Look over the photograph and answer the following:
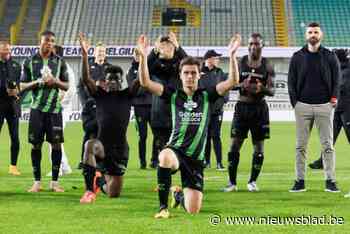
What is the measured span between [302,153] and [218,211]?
2.48m

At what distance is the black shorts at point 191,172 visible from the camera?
342 inches

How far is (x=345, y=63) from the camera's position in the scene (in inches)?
551

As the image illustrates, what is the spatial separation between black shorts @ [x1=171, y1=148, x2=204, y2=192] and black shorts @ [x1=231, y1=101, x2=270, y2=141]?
240cm

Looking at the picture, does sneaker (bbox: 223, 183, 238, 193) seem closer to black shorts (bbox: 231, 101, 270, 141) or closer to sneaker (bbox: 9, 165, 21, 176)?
black shorts (bbox: 231, 101, 270, 141)

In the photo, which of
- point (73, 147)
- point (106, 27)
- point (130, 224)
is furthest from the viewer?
point (106, 27)

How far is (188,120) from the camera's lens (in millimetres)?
8633

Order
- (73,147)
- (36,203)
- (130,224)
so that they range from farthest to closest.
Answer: (73,147), (36,203), (130,224)

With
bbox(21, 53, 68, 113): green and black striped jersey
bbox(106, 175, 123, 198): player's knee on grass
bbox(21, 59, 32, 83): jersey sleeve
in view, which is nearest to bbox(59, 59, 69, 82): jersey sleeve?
bbox(21, 53, 68, 113): green and black striped jersey

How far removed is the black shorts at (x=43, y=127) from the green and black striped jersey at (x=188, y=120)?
9.47ft

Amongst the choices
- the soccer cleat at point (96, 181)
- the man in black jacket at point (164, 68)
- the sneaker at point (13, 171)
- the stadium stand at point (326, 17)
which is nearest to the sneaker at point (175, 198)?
the soccer cleat at point (96, 181)

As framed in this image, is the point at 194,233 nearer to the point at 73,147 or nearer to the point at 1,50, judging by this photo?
the point at 1,50

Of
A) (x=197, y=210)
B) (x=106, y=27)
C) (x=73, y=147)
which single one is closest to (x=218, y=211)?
(x=197, y=210)

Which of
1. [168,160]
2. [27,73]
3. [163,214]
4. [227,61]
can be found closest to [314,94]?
[168,160]

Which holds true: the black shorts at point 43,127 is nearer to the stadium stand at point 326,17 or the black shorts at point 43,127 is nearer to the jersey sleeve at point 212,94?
the jersey sleeve at point 212,94
